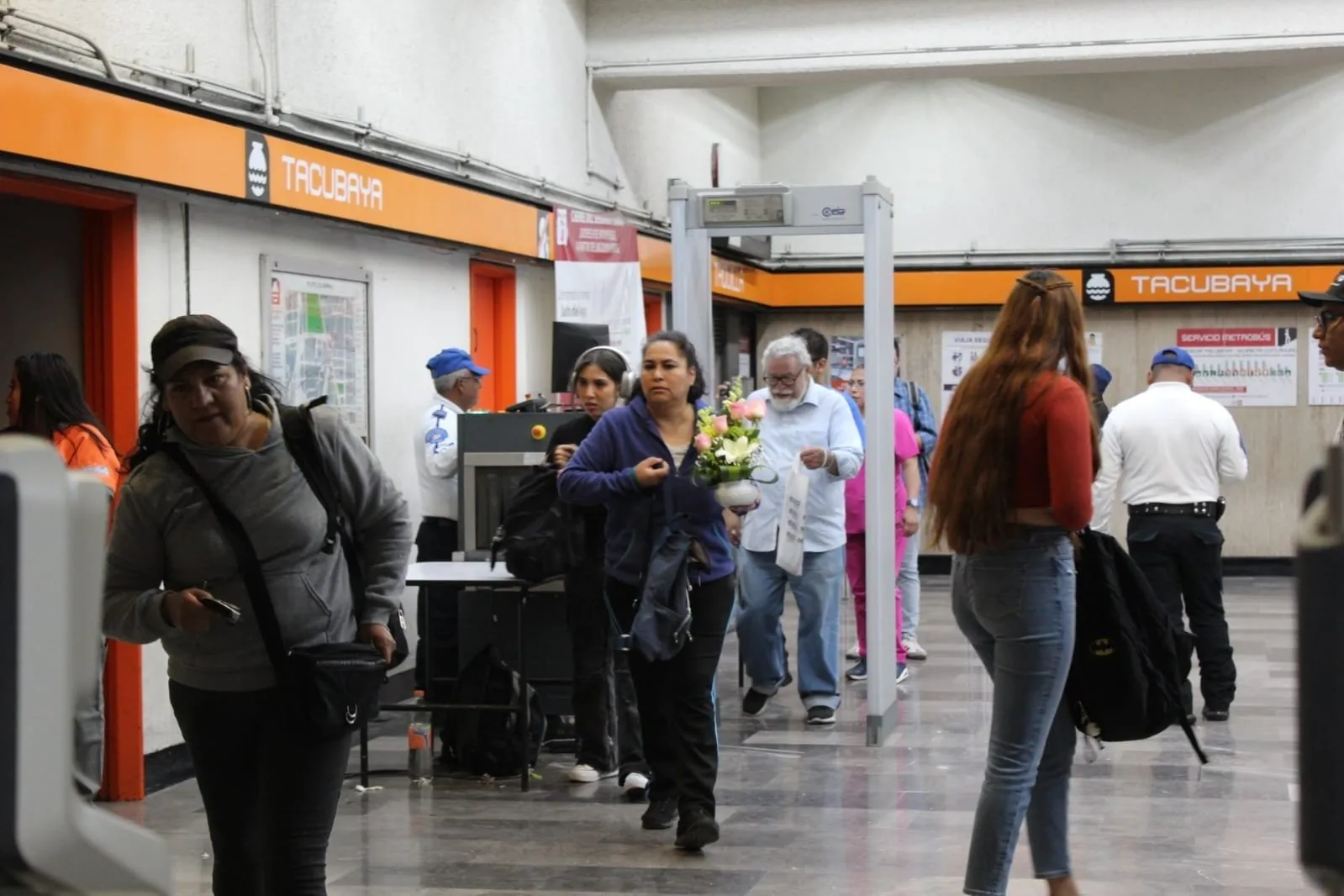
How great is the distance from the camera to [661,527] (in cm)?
534

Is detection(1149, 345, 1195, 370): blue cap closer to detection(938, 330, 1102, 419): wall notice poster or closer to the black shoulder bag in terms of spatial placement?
the black shoulder bag

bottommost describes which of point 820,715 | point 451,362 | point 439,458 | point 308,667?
point 820,715

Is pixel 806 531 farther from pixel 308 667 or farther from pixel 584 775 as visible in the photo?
pixel 308 667

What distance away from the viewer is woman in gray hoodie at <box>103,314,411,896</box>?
330 cm

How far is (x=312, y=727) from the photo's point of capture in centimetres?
329

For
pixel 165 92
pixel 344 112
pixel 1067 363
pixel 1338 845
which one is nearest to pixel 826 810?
pixel 1067 363

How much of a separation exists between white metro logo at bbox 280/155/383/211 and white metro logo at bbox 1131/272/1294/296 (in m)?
8.16

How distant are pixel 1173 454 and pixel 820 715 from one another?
1.87 meters

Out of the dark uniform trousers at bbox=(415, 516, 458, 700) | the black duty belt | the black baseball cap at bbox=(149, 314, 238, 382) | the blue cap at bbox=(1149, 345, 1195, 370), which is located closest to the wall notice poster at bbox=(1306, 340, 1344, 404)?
the blue cap at bbox=(1149, 345, 1195, 370)

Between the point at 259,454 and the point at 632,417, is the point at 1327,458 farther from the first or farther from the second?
the point at 632,417

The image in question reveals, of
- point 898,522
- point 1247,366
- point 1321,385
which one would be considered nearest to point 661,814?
point 898,522

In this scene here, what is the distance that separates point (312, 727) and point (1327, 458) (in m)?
2.35

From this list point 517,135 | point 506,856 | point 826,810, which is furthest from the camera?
point 517,135

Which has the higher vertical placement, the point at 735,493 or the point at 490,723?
the point at 735,493
